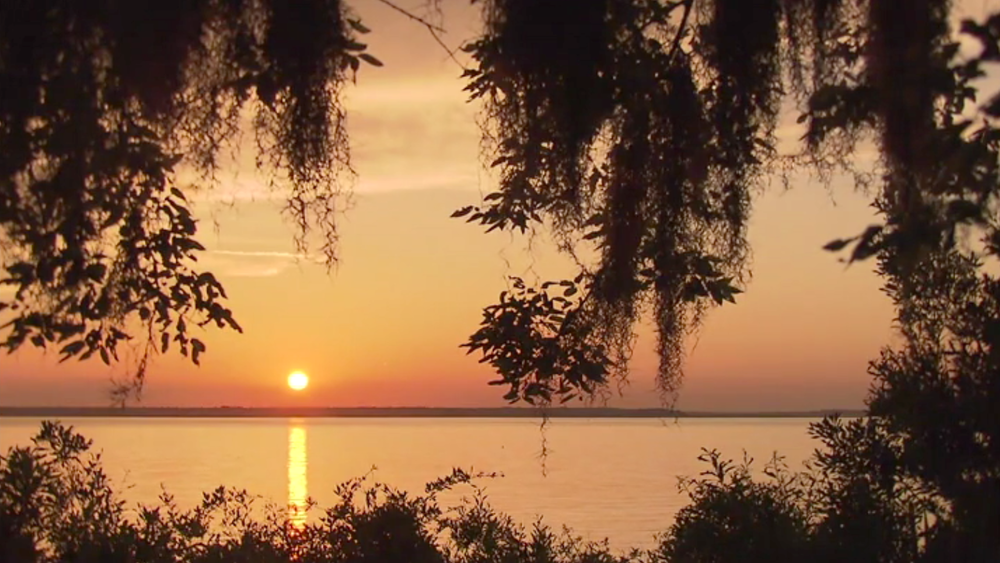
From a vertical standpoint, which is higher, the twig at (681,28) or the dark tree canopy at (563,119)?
the twig at (681,28)

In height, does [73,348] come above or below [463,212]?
below

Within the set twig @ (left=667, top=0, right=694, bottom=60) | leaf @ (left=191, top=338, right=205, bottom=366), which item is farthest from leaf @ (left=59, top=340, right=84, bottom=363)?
twig @ (left=667, top=0, right=694, bottom=60)

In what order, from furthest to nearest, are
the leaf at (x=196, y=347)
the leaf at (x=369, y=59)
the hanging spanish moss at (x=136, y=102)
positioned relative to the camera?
the leaf at (x=196, y=347), the leaf at (x=369, y=59), the hanging spanish moss at (x=136, y=102)

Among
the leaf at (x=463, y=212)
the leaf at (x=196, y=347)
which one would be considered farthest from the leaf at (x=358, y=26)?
the leaf at (x=463, y=212)

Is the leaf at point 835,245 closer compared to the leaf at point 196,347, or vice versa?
the leaf at point 835,245

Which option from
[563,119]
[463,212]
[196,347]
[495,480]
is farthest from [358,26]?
[495,480]

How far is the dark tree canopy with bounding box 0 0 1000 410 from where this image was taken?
2.43 meters

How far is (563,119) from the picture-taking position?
2.62 metres

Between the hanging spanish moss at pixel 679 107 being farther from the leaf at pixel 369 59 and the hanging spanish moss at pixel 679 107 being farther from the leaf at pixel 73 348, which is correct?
the leaf at pixel 73 348

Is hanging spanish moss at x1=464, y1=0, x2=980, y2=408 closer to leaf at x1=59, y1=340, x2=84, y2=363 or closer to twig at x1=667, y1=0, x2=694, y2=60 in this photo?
twig at x1=667, y1=0, x2=694, y2=60

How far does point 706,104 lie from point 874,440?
8.99ft

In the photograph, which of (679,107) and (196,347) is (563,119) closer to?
(679,107)

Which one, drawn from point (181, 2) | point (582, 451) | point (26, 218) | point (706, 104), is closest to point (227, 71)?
point (181, 2)

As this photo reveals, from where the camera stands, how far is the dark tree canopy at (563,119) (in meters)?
2.43
